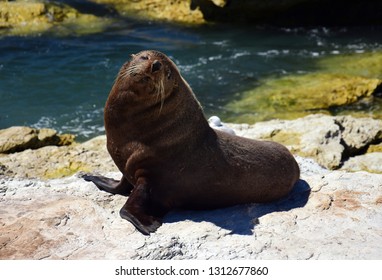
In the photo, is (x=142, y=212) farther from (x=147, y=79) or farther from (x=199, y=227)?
(x=147, y=79)

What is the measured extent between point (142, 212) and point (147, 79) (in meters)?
1.12

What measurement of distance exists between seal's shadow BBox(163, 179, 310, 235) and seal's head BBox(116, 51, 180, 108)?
3.27ft

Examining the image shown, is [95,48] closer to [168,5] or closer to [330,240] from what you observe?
[168,5]

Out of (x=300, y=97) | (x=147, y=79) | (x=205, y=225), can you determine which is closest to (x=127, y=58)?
(x=300, y=97)

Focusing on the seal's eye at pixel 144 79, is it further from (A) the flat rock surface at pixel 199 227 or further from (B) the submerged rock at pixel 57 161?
(B) the submerged rock at pixel 57 161

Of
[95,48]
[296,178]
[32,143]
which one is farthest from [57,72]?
[296,178]

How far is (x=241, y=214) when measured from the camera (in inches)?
203

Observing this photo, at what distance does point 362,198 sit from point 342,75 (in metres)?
9.03

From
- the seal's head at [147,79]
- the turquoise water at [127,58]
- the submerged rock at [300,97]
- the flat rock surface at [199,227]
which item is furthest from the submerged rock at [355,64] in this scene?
the seal's head at [147,79]

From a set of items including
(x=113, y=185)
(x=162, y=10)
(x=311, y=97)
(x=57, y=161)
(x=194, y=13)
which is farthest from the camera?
(x=162, y=10)

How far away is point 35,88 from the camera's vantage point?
1387 centimetres

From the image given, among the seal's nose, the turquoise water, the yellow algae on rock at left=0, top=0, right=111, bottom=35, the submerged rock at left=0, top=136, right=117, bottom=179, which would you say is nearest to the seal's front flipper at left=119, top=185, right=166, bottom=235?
the seal's nose

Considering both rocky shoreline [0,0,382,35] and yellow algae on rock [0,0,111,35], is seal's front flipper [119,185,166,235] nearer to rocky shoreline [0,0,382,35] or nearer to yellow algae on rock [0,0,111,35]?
yellow algae on rock [0,0,111,35]

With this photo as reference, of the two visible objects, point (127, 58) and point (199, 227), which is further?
point (127, 58)
